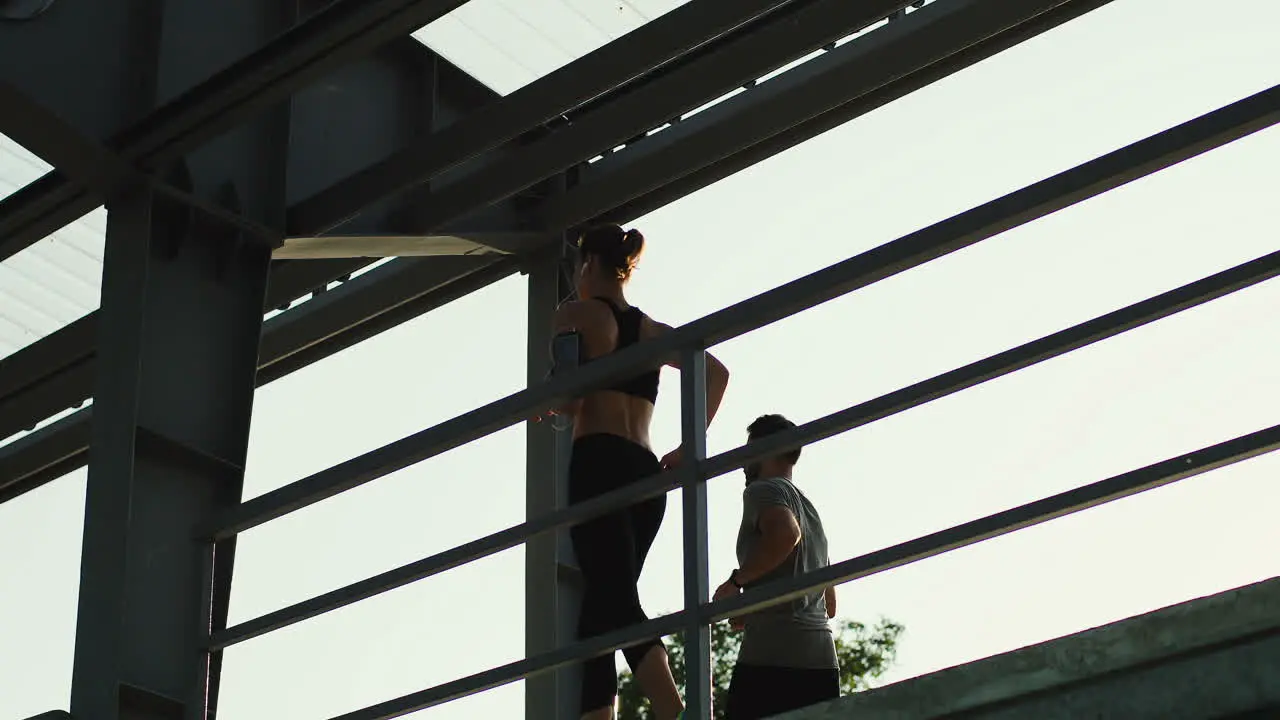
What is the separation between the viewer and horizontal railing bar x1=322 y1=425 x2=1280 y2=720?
4184 millimetres

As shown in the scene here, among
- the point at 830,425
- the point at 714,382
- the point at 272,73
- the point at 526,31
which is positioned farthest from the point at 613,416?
the point at 526,31

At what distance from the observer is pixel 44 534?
13.0 meters

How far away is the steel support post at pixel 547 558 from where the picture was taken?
875cm

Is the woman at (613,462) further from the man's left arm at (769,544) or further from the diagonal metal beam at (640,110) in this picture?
the diagonal metal beam at (640,110)

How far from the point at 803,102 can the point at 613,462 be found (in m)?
3.08

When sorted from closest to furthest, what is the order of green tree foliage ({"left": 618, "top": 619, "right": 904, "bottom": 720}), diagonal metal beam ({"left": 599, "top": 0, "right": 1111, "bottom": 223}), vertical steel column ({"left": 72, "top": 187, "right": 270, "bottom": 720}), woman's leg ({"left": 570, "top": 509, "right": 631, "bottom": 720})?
woman's leg ({"left": 570, "top": 509, "right": 631, "bottom": 720})
vertical steel column ({"left": 72, "top": 187, "right": 270, "bottom": 720})
diagonal metal beam ({"left": 599, "top": 0, "right": 1111, "bottom": 223})
green tree foliage ({"left": 618, "top": 619, "right": 904, "bottom": 720})

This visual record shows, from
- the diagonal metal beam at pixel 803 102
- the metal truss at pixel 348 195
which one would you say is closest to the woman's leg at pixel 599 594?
the metal truss at pixel 348 195

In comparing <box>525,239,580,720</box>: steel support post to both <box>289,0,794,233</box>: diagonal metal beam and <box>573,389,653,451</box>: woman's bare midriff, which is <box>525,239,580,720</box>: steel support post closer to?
<box>289,0,794,233</box>: diagonal metal beam

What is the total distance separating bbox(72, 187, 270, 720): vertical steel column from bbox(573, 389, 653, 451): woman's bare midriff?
6.01 feet

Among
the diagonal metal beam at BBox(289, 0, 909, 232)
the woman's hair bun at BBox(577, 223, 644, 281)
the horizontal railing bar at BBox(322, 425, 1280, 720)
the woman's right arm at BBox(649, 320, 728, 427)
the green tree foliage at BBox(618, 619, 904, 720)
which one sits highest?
the green tree foliage at BBox(618, 619, 904, 720)

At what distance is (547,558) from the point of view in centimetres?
898

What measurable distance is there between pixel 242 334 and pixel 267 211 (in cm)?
61

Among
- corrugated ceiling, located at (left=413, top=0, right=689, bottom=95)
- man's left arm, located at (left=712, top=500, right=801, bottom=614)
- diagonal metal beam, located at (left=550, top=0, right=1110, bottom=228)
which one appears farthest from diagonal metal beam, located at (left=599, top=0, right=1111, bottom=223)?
man's left arm, located at (left=712, top=500, right=801, bottom=614)

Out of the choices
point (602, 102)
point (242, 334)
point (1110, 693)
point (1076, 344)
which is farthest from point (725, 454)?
point (602, 102)
